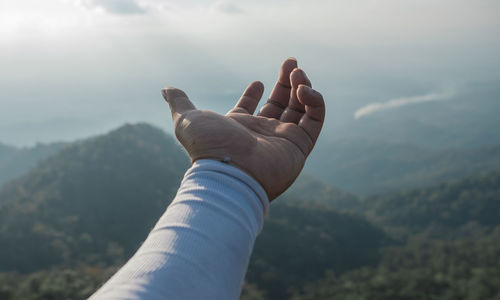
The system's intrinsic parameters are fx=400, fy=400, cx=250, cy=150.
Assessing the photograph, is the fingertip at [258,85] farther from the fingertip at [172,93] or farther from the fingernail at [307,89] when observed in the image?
the fingernail at [307,89]

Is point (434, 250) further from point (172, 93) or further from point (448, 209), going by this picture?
point (172, 93)

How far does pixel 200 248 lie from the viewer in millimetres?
1354

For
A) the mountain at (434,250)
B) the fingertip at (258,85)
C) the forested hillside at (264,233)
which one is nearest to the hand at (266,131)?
the fingertip at (258,85)

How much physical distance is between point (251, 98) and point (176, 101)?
0.70m

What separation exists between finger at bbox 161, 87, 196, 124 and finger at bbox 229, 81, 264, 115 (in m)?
0.50

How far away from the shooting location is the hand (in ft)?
6.60

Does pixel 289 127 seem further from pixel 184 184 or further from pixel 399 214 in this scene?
pixel 399 214

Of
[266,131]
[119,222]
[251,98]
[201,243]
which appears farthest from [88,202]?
[201,243]

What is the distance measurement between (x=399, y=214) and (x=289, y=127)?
103490 mm

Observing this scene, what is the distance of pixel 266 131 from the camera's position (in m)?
2.56

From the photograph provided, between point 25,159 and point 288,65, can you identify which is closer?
point 288,65

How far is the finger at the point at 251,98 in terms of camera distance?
303 centimetres

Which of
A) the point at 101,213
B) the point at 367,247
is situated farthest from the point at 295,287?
the point at 101,213

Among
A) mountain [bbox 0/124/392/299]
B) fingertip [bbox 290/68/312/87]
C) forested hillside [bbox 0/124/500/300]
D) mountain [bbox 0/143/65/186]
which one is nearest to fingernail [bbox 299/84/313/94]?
fingertip [bbox 290/68/312/87]
